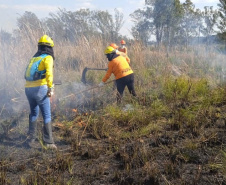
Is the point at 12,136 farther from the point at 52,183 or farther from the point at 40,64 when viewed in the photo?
the point at 52,183

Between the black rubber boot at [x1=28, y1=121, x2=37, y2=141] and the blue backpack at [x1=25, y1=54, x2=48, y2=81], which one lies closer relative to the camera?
the blue backpack at [x1=25, y1=54, x2=48, y2=81]

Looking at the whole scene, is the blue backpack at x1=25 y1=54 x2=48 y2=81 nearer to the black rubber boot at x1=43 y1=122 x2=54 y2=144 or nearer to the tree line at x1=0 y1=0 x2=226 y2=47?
the black rubber boot at x1=43 y1=122 x2=54 y2=144

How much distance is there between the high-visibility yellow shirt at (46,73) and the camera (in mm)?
3953

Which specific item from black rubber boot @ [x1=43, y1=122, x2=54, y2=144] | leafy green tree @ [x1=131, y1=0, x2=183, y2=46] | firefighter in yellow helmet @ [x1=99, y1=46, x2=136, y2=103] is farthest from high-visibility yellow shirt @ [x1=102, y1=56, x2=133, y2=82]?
leafy green tree @ [x1=131, y1=0, x2=183, y2=46]

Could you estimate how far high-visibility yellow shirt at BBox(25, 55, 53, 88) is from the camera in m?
3.95

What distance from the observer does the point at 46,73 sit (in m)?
3.97

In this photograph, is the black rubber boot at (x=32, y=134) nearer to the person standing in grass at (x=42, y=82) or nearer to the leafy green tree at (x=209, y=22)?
the person standing in grass at (x=42, y=82)

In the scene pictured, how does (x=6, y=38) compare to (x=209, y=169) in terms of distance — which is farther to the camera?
(x=6, y=38)

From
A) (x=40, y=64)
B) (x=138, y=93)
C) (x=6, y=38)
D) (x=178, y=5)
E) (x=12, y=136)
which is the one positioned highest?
(x=178, y=5)

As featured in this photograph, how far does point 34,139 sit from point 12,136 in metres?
0.55

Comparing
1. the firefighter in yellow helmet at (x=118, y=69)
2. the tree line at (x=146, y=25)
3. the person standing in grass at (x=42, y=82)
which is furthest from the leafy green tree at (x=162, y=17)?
the person standing in grass at (x=42, y=82)

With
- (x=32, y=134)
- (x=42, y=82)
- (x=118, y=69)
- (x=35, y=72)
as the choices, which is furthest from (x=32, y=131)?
(x=118, y=69)

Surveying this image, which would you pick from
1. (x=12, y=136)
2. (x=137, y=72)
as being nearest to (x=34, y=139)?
(x=12, y=136)

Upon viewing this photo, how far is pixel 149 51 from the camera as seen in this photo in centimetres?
887
